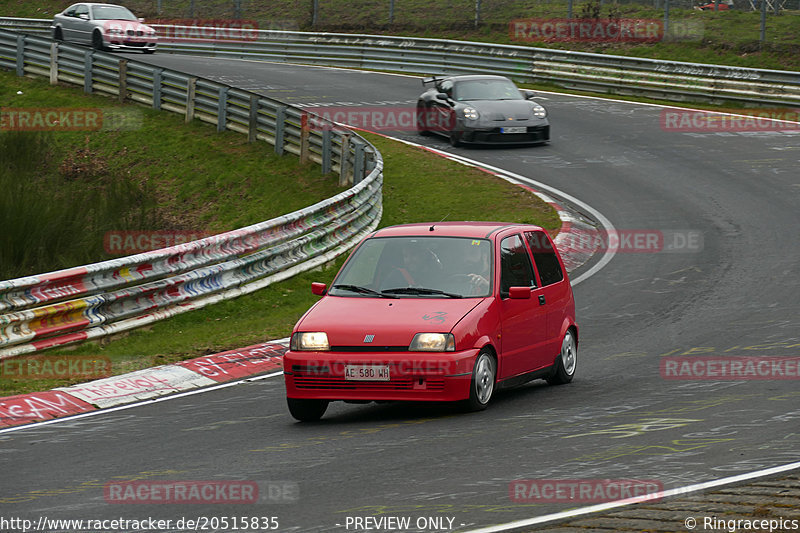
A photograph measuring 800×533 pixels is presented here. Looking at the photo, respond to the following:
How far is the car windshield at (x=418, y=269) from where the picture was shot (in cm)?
980

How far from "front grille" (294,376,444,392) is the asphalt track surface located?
0.29m

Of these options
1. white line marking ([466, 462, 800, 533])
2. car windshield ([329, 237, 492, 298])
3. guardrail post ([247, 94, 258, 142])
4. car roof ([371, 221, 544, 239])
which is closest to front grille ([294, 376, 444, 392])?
car windshield ([329, 237, 492, 298])

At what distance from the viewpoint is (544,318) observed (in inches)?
414

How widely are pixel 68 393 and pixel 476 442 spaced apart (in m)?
4.19

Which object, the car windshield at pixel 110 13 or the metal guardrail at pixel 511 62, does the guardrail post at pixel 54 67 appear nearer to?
the car windshield at pixel 110 13

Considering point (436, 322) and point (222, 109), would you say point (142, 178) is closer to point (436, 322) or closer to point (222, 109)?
point (222, 109)

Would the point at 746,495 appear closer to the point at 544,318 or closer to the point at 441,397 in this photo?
the point at 441,397

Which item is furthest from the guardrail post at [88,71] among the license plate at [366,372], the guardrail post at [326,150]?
the license plate at [366,372]

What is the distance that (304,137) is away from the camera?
24656 mm

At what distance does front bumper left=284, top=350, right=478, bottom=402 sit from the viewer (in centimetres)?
898

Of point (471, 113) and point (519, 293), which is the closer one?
point (519, 293)

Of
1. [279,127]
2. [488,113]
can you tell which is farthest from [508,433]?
[488,113]

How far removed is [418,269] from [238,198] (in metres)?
15.1

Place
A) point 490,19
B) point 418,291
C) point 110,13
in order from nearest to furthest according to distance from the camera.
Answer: point 418,291 → point 110,13 → point 490,19
